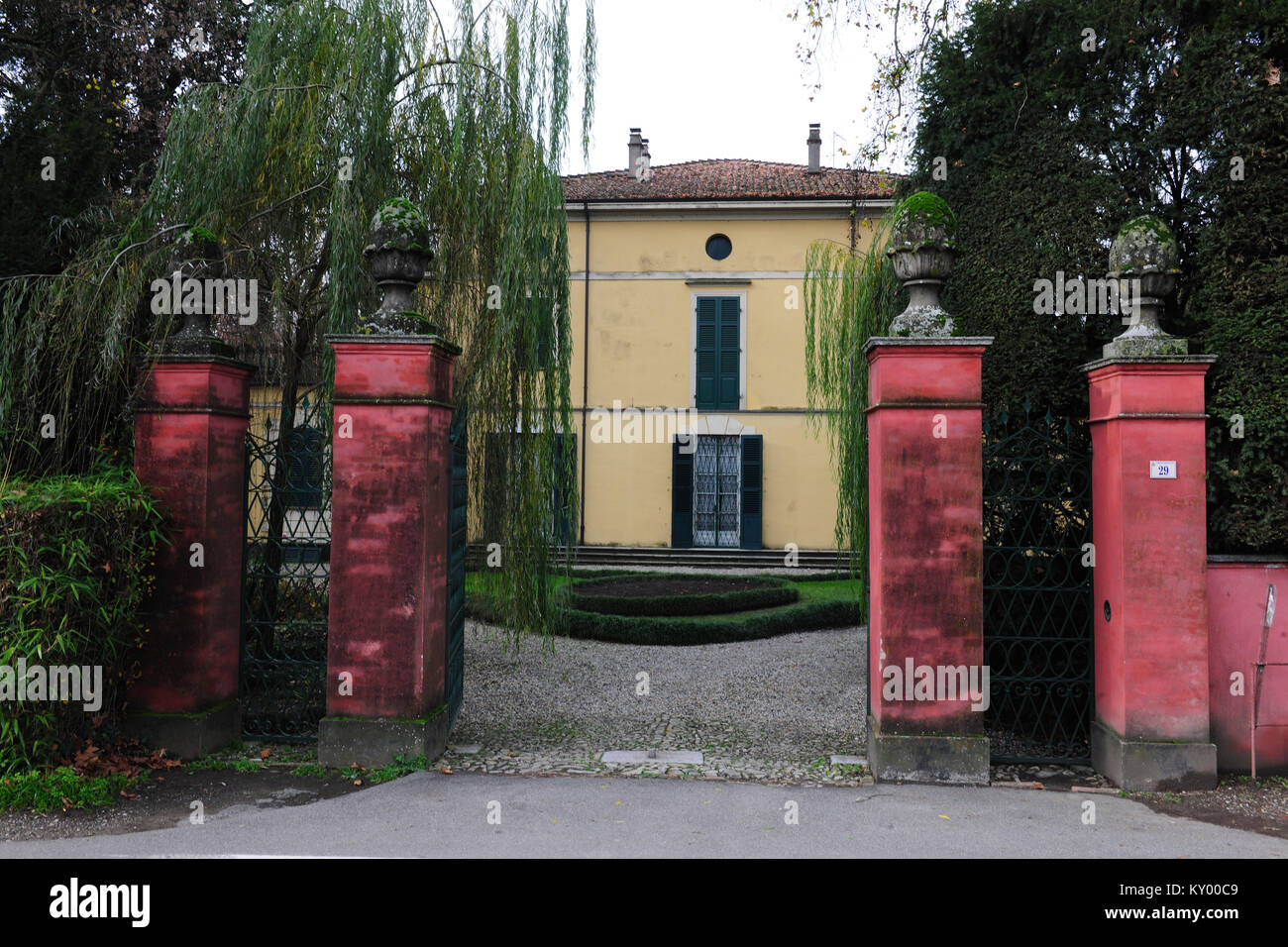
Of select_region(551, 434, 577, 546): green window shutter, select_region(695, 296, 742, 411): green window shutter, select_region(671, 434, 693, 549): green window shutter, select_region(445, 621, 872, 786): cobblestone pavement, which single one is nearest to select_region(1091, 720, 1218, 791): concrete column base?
select_region(445, 621, 872, 786): cobblestone pavement

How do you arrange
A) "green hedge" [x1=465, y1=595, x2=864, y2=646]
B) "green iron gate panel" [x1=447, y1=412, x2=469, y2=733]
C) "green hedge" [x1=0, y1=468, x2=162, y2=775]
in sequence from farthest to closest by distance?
"green hedge" [x1=465, y1=595, x2=864, y2=646] → "green iron gate panel" [x1=447, y1=412, x2=469, y2=733] → "green hedge" [x1=0, y1=468, x2=162, y2=775]

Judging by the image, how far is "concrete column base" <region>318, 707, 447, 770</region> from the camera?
4.98 metres

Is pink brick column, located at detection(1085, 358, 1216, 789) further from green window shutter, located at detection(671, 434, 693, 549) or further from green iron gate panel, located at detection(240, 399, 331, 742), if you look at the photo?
green window shutter, located at detection(671, 434, 693, 549)

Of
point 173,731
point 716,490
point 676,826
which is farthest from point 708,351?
point 676,826

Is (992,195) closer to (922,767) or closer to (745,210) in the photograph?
(922,767)

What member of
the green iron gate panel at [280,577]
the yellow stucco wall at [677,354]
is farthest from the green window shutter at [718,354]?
the green iron gate panel at [280,577]

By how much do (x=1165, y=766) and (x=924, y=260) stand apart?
3.27 metres

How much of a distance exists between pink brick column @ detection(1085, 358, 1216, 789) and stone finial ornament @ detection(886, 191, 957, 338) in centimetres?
110

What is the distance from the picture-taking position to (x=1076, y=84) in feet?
19.6

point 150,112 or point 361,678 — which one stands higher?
point 150,112

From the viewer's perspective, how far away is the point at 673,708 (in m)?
7.11

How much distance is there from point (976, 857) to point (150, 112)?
9662 millimetres
